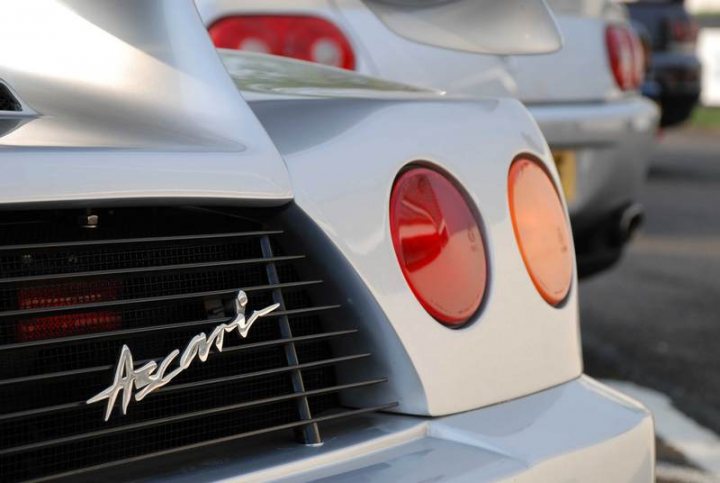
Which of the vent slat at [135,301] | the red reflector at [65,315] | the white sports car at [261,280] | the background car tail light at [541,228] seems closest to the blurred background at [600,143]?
the background car tail light at [541,228]

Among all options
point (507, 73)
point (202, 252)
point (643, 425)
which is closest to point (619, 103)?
point (507, 73)

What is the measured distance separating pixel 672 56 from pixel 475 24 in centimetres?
1073

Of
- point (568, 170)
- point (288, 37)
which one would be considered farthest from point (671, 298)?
A: point (288, 37)

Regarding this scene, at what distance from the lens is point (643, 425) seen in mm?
1950

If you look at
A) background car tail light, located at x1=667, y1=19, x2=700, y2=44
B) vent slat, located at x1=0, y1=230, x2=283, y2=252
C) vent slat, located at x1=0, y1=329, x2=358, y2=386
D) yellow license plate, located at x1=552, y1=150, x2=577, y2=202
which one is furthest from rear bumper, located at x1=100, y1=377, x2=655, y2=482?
background car tail light, located at x1=667, y1=19, x2=700, y2=44

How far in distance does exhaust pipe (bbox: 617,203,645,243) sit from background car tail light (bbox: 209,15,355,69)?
1.21 m

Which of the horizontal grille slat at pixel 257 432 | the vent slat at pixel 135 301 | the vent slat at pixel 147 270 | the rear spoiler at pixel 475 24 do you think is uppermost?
the rear spoiler at pixel 475 24

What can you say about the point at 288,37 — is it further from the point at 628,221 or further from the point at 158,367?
the point at 158,367

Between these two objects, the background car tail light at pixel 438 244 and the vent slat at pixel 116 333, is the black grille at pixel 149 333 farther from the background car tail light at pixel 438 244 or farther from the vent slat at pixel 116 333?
the background car tail light at pixel 438 244

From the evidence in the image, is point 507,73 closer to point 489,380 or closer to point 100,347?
point 489,380

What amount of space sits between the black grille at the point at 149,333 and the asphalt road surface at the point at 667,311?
2.66 metres

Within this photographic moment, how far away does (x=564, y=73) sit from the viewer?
4723mm

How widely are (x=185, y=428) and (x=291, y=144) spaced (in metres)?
0.37

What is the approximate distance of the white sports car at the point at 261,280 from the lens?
5.09 feet
